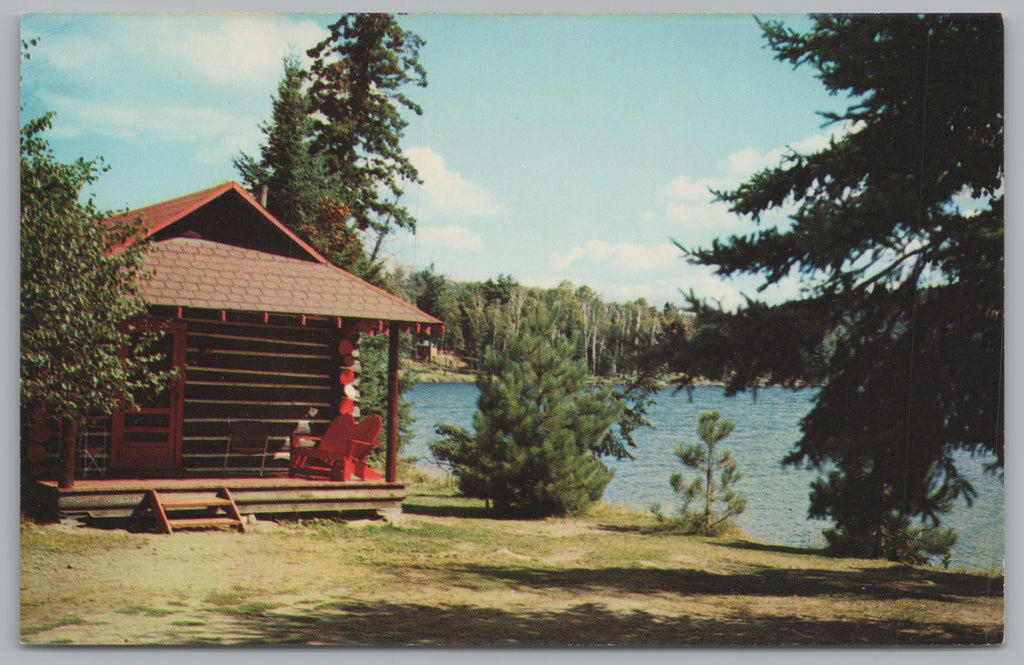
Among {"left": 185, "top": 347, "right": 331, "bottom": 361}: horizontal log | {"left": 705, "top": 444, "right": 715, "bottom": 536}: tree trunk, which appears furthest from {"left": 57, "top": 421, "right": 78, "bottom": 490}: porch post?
{"left": 705, "top": 444, "right": 715, "bottom": 536}: tree trunk

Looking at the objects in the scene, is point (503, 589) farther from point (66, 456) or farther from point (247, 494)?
point (66, 456)

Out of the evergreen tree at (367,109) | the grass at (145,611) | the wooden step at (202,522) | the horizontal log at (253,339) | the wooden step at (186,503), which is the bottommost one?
the grass at (145,611)

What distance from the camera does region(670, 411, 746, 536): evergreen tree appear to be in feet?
19.7

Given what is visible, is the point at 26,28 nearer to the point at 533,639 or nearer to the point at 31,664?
the point at 31,664

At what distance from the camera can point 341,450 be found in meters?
6.99

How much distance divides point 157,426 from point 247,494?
95 centimetres

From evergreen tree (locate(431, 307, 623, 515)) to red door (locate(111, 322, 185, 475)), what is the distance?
2248 mm

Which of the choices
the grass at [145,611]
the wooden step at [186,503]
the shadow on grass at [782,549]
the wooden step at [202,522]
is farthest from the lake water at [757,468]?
the grass at [145,611]

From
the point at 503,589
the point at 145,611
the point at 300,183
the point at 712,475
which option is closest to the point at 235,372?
the point at 300,183

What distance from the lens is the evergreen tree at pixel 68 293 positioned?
5699mm

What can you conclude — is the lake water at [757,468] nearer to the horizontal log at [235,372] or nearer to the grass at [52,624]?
the horizontal log at [235,372]

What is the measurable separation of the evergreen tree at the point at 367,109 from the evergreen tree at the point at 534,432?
1365 millimetres

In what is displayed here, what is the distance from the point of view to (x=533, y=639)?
226 inches

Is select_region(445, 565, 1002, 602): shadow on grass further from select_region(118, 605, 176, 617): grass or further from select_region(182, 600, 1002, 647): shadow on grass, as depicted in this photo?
select_region(118, 605, 176, 617): grass
